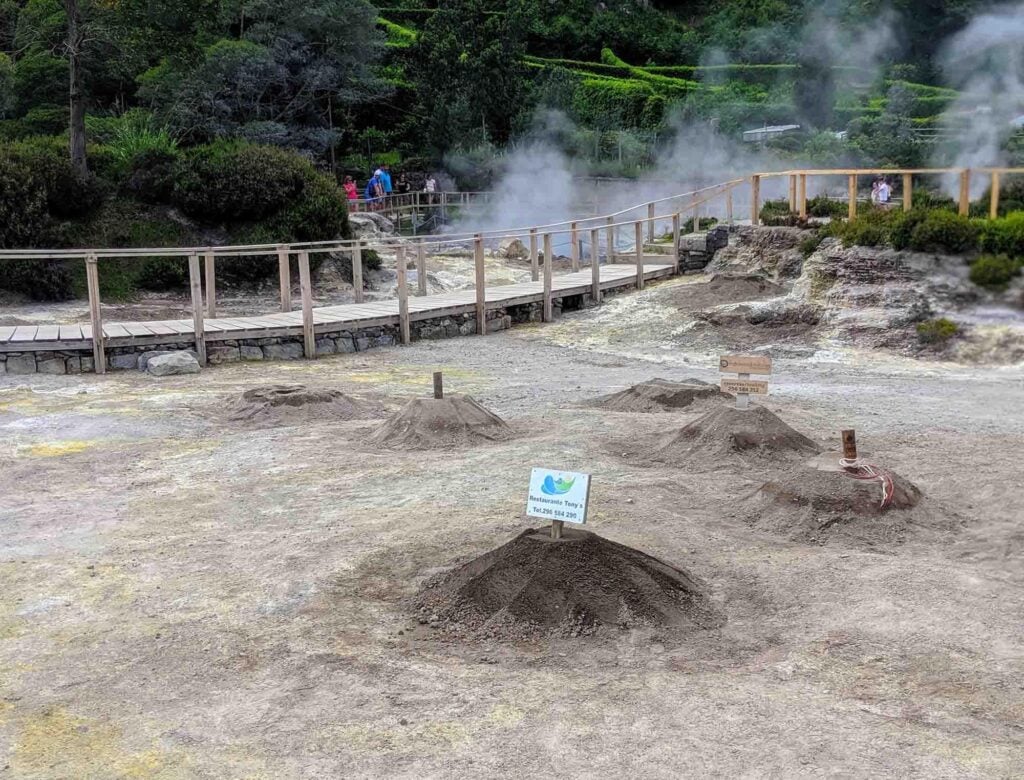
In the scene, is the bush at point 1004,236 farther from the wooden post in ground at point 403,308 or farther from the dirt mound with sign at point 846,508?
the dirt mound with sign at point 846,508

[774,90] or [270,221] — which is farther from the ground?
[774,90]

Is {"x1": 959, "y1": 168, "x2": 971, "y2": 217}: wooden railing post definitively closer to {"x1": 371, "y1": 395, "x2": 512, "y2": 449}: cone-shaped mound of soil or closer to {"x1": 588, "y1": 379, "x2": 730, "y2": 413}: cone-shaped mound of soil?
{"x1": 588, "y1": 379, "x2": 730, "y2": 413}: cone-shaped mound of soil

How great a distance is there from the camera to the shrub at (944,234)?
14.5 meters

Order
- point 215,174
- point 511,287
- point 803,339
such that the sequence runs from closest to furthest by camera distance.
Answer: point 803,339
point 511,287
point 215,174

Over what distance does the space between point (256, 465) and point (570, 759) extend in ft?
15.9

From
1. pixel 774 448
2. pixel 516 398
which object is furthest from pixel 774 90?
pixel 774 448

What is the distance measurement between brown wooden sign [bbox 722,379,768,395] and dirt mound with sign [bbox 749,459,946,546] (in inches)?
44.0

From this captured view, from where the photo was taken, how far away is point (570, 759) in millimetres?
3805

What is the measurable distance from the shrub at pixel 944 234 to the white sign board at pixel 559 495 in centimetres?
1115

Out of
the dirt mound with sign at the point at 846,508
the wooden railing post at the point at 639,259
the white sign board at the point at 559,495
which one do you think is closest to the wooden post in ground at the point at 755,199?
the wooden railing post at the point at 639,259

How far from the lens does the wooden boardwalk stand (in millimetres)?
12656

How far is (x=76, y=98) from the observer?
781 inches

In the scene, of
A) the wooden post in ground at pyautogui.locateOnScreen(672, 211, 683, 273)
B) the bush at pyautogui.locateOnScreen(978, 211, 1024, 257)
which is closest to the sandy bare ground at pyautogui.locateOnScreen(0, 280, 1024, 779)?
the bush at pyautogui.locateOnScreen(978, 211, 1024, 257)

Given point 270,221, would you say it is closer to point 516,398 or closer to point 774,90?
point 516,398
